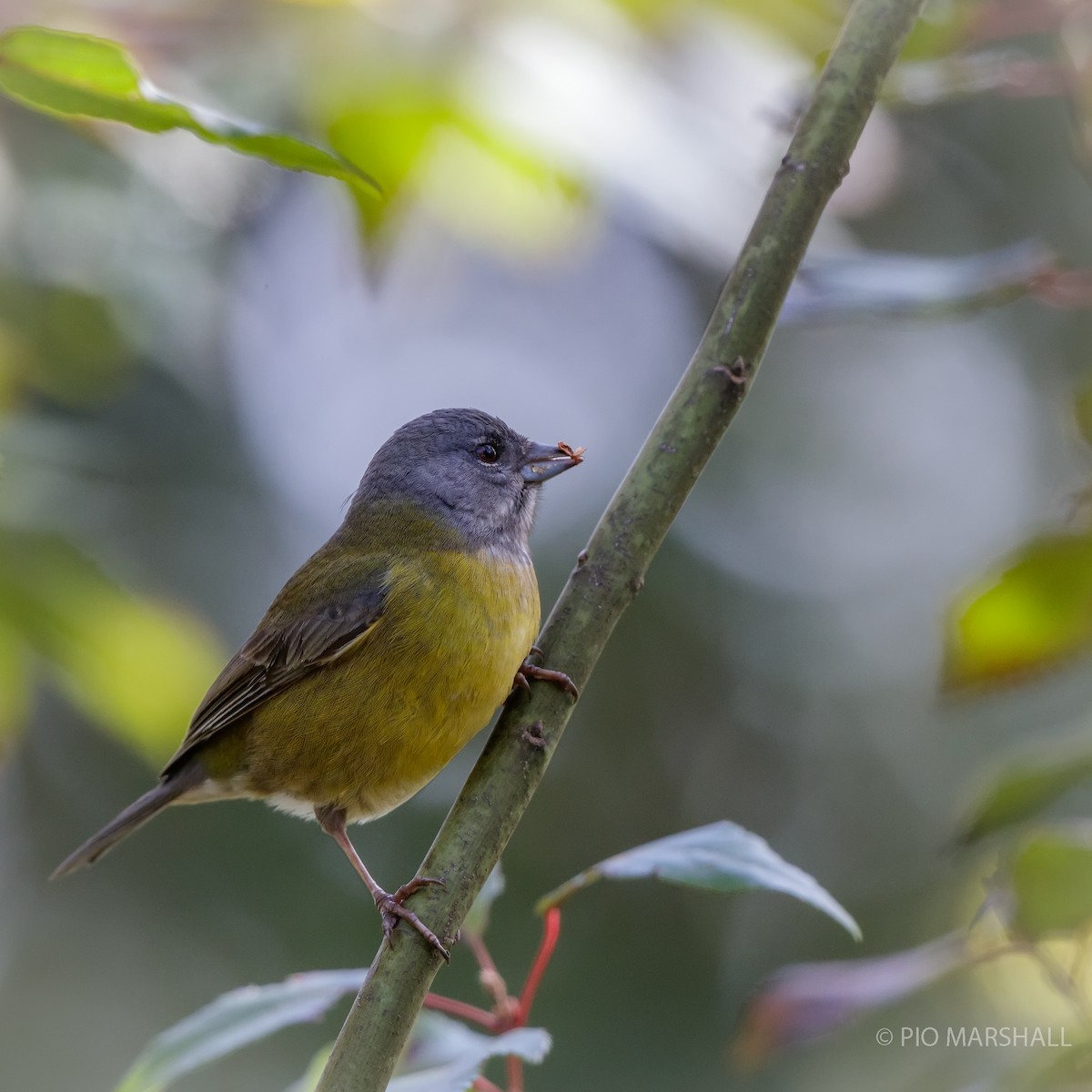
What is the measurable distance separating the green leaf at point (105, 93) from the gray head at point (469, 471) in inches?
80.2

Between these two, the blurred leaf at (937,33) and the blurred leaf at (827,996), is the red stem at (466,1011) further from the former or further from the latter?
the blurred leaf at (937,33)

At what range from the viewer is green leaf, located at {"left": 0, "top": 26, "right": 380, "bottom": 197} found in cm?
153

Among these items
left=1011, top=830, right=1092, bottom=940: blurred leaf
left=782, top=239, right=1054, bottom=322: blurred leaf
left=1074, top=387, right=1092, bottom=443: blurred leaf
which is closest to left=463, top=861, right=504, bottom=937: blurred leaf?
left=1011, top=830, right=1092, bottom=940: blurred leaf

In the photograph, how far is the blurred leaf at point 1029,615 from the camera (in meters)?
1.92

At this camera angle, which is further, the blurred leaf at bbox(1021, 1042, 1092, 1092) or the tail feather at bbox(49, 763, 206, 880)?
the tail feather at bbox(49, 763, 206, 880)

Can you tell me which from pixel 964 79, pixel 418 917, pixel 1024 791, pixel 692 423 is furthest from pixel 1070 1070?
pixel 964 79

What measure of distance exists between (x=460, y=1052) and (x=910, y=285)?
58.7 inches

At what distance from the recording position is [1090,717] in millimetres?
2016

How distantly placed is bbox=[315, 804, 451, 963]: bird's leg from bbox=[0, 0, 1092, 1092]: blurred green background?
55 cm

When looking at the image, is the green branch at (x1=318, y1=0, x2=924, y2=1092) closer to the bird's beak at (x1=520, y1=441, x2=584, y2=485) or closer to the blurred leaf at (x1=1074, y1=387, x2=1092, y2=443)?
the blurred leaf at (x1=1074, y1=387, x2=1092, y2=443)

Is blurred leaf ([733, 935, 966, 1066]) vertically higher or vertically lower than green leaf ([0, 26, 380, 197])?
lower

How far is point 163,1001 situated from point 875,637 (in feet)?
18.4

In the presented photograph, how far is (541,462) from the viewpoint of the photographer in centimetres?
378

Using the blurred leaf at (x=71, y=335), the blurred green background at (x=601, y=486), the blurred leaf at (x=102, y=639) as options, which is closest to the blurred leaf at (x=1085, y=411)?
the blurred green background at (x=601, y=486)
